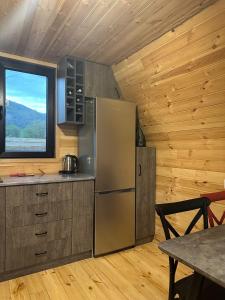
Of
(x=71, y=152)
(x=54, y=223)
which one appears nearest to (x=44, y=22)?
(x=71, y=152)

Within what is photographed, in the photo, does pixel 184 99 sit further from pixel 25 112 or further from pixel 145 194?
pixel 25 112

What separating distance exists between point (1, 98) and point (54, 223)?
1.57m

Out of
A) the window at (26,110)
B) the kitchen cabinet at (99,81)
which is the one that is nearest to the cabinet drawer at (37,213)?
the window at (26,110)

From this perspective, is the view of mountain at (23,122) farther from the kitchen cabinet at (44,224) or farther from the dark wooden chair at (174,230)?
the dark wooden chair at (174,230)

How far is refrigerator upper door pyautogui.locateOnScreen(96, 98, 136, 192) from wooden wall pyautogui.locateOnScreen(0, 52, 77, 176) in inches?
26.5

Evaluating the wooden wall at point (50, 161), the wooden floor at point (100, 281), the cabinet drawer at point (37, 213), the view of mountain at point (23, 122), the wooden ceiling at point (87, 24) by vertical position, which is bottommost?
the wooden floor at point (100, 281)

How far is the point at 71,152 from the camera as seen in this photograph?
3029 mm

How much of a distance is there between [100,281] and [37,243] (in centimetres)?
71

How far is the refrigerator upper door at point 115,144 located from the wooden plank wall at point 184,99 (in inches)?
14.6

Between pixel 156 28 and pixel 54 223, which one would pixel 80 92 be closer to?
pixel 156 28

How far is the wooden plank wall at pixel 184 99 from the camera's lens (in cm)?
187

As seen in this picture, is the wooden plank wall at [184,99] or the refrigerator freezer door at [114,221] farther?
the refrigerator freezer door at [114,221]

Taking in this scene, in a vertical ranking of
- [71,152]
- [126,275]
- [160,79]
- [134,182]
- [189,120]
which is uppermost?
[160,79]

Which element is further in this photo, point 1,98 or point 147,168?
point 147,168
